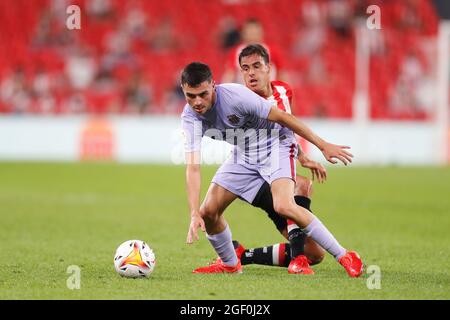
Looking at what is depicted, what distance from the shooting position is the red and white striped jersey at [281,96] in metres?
7.48

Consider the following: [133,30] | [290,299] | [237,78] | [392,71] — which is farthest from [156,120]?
[290,299]

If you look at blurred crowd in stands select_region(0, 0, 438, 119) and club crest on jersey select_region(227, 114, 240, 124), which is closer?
club crest on jersey select_region(227, 114, 240, 124)

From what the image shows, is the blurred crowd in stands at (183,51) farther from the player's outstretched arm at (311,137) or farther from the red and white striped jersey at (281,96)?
the player's outstretched arm at (311,137)

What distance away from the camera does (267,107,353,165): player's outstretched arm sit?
6.60 meters

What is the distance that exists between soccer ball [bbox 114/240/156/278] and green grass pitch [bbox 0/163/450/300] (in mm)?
125

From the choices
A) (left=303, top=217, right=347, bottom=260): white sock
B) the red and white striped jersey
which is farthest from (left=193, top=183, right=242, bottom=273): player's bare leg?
the red and white striped jersey

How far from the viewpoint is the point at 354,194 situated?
15.3m

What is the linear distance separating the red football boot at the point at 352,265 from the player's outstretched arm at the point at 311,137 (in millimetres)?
713

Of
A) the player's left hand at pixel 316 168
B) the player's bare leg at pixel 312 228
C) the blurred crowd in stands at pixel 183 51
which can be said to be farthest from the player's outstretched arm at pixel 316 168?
the blurred crowd in stands at pixel 183 51

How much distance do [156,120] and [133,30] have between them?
550 centimetres

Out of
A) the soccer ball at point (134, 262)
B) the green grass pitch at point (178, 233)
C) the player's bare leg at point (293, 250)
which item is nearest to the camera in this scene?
the green grass pitch at point (178, 233)

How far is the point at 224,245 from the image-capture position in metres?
7.20

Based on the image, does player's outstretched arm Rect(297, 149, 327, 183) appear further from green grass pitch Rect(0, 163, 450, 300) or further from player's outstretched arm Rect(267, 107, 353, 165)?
green grass pitch Rect(0, 163, 450, 300)

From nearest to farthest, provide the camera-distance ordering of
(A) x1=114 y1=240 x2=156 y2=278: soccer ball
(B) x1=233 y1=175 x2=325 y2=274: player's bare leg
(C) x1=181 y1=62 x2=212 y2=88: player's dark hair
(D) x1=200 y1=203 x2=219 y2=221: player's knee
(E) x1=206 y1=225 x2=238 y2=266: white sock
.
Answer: (C) x1=181 y1=62 x2=212 y2=88: player's dark hair < (A) x1=114 y1=240 x2=156 y2=278: soccer ball < (D) x1=200 y1=203 x2=219 y2=221: player's knee < (E) x1=206 y1=225 x2=238 y2=266: white sock < (B) x1=233 y1=175 x2=325 y2=274: player's bare leg
